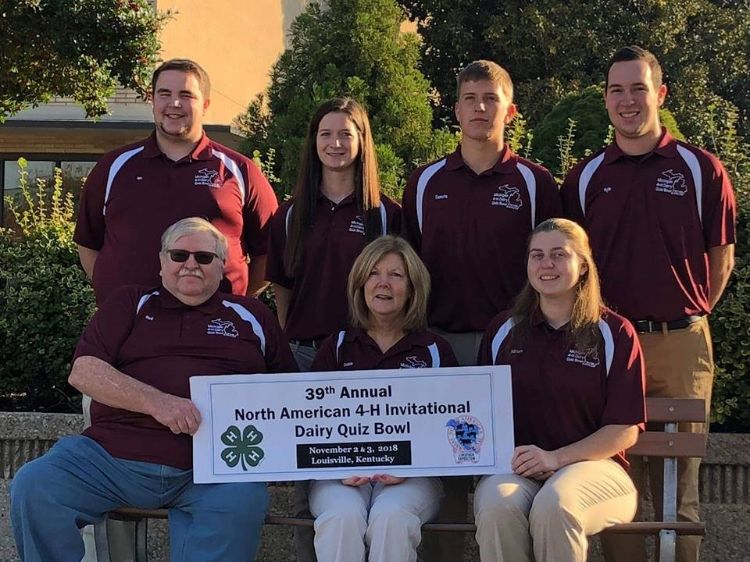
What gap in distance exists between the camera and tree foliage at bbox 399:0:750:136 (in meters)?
20.1

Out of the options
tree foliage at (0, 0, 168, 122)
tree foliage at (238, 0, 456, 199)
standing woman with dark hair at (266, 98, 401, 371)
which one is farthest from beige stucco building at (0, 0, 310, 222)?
standing woman with dark hair at (266, 98, 401, 371)

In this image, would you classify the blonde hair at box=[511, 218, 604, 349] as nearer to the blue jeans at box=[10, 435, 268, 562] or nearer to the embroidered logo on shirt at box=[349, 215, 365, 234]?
the embroidered logo on shirt at box=[349, 215, 365, 234]

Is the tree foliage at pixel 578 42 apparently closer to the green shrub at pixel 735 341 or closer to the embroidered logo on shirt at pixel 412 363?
the green shrub at pixel 735 341

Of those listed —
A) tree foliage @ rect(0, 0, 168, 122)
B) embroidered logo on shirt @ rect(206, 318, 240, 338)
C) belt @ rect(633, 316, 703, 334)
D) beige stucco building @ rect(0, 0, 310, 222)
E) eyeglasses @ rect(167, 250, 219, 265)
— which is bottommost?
belt @ rect(633, 316, 703, 334)

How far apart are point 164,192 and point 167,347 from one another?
83 centimetres

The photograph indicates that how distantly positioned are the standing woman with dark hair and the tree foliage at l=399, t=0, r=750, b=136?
15.5 metres

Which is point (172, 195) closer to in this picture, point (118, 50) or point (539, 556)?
point (539, 556)

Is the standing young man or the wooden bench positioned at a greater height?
the standing young man

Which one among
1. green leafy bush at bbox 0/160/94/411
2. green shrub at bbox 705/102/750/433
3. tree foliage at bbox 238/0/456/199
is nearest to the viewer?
green shrub at bbox 705/102/750/433

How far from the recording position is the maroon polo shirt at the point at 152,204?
4480mm

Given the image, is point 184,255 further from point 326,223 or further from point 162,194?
point 326,223

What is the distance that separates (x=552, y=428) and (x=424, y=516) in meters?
0.64

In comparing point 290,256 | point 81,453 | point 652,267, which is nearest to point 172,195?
point 290,256

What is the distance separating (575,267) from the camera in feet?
12.8
